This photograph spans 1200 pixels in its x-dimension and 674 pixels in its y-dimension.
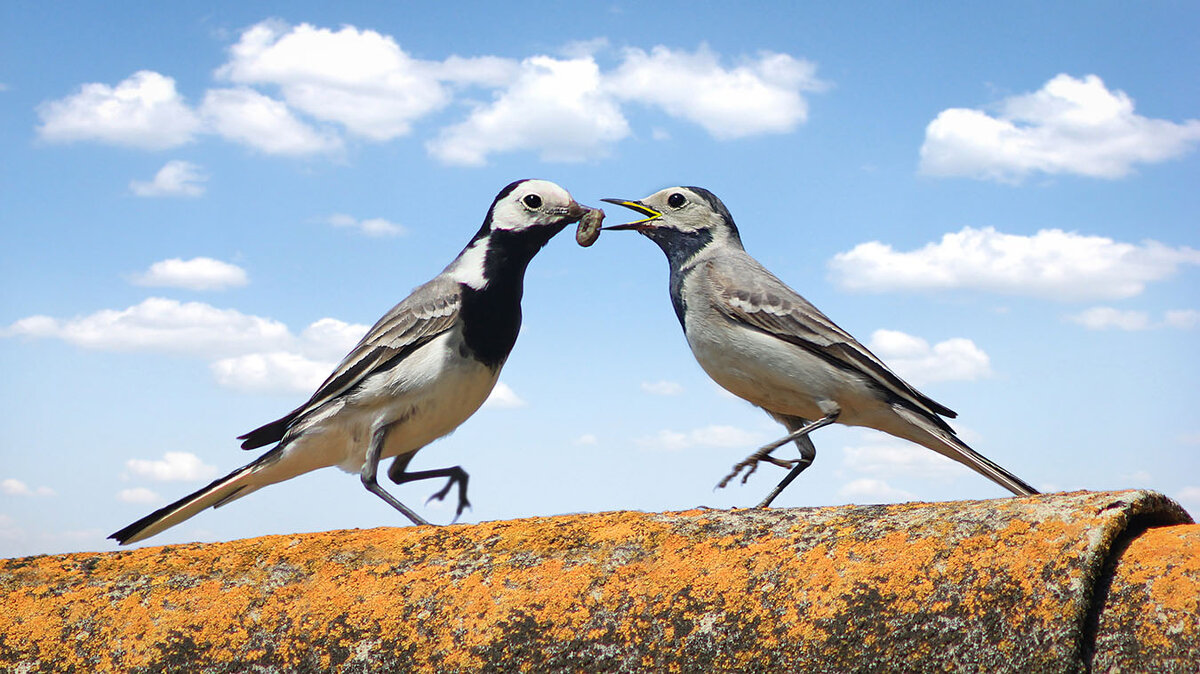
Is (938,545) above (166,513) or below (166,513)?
below

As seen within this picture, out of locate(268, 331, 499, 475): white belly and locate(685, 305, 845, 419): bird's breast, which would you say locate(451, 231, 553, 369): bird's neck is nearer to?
locate(268, 331, 499, 475): white belly

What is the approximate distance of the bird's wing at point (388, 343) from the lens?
223 inches

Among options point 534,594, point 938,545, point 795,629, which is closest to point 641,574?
point 534,594

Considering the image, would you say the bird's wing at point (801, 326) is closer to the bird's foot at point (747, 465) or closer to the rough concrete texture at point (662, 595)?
the bird's foot at point (747, 465)

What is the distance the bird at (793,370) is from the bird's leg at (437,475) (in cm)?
167

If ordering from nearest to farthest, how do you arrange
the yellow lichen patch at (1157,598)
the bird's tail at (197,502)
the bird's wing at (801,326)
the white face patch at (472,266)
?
1. the yellow lichen patch at (1157,598)
2. the bird's tail at (197,502)
3. the bird's wing at (801,326)
4. the white face patch at (472,266)

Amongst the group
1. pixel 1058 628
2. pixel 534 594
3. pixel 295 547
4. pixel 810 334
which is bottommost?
pixel 1058 628

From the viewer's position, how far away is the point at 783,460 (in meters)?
5.51

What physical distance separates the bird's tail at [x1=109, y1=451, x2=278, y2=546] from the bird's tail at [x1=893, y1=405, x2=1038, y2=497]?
3.51m

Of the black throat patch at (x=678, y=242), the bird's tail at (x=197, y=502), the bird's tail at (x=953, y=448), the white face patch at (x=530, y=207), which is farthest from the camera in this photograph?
the black throat patch at (x=678, y=242)

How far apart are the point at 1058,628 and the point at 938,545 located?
1.41 feet

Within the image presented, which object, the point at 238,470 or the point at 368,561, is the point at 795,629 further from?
the point at 238,470

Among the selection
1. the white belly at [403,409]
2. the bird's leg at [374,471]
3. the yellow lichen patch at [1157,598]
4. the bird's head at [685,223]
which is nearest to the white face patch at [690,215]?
the bird's head at [685,223]

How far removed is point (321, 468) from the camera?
587 centimetres
